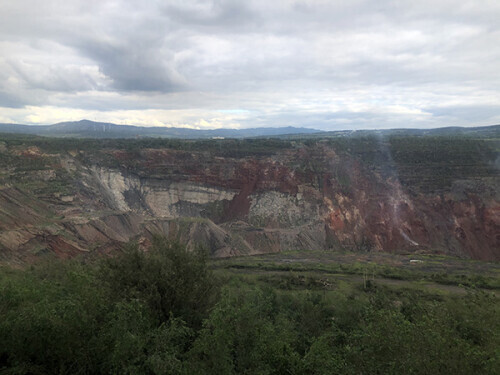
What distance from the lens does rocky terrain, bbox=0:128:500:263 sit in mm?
47062

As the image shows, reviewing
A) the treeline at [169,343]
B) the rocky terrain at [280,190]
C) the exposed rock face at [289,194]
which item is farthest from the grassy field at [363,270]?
the treeline at [169,343]

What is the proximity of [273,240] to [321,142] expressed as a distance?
28.1m

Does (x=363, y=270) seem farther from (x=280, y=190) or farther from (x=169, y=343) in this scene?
(x=169, y=343)

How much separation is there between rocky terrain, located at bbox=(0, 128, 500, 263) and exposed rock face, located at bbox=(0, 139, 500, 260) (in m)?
0.17

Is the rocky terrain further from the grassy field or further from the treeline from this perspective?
the treeline

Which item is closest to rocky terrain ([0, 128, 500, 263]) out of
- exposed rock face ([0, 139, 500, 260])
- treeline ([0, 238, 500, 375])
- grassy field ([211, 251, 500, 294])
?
exposed rock face ([0, 139, 500, 260])

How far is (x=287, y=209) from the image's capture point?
57.3m

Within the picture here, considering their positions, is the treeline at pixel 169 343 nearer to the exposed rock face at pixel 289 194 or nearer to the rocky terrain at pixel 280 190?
the rocky terrain at pixel 280 190

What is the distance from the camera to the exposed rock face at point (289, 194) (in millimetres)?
47562

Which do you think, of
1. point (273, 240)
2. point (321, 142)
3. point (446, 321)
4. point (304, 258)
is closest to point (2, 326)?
Result: point (446, 321)

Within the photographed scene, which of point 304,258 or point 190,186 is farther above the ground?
point 190,186

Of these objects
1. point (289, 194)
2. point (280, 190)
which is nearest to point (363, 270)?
point (289, 194)

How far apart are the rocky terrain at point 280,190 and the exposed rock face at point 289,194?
17 centimetres

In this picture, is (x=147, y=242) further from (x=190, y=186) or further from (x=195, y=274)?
(x=195, y=274)
